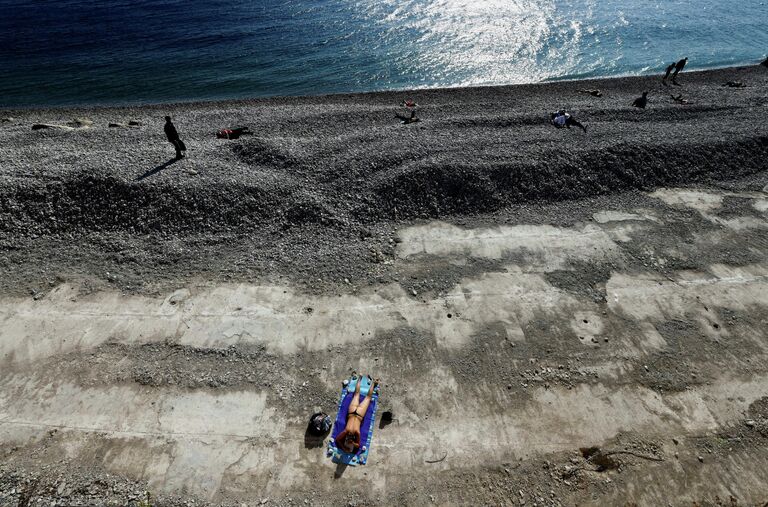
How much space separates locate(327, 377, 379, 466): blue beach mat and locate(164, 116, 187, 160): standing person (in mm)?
15701

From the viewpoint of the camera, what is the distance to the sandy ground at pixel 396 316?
1133cm

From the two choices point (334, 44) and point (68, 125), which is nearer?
point (68, 125)

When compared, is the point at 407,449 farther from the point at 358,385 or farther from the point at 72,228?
the point at 72,228

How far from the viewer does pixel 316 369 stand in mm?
13531

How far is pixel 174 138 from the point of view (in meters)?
20.8

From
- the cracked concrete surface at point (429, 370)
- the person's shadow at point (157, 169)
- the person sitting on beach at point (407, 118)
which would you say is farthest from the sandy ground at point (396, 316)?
the person sitting on beach at point (407, 118)

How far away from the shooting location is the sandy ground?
11328mm

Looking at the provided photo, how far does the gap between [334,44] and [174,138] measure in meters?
36.5

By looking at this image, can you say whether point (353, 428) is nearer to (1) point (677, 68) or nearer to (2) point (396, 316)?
(2) point (396, 316)

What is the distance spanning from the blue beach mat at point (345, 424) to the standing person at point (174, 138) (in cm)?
1570

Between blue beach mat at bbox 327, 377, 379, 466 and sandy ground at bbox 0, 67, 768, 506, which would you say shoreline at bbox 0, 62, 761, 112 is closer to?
sandy ground at bbox 0, 67, 768, 506

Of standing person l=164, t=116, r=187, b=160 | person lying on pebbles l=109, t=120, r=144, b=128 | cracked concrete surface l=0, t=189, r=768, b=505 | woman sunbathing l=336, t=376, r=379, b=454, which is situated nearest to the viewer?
woman sunbathing l=336, t=376, r=379, b=454

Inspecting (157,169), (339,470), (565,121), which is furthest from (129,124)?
(565,121)

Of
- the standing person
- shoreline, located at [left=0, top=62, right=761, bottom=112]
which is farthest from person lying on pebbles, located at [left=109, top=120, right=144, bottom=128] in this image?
the standing person
